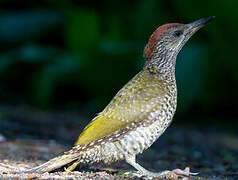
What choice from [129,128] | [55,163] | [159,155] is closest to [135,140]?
[129,128]

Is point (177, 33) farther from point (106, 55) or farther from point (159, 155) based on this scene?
point (106, 55)

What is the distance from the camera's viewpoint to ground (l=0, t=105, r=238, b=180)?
465 centimetres

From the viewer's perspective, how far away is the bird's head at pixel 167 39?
507cm

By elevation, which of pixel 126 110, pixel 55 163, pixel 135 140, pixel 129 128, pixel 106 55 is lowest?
pixel 55 163

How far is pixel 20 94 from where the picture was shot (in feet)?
41.3

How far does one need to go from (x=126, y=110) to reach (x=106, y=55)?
5.30 metres

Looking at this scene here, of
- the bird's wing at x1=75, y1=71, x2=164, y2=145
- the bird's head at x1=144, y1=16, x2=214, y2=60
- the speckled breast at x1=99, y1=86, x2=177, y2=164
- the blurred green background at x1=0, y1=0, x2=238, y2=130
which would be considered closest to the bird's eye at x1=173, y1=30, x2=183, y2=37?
the bird's head at x1=144, y1=16, x2=214, y2=60

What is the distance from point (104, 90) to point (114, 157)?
631cm

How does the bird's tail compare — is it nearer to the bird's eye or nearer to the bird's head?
the bird's head

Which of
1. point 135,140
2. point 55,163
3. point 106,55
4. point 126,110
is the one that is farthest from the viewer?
point 106,55

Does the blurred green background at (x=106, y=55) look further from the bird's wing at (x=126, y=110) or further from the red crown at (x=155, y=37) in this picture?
the bird's wing at (x=126, y=110)

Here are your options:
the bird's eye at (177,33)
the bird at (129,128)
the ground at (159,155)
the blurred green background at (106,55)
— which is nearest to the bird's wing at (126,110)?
the bird at (129,128)

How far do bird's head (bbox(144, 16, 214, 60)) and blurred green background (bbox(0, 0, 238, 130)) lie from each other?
3.78 meters

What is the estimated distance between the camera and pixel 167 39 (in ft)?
16.7
